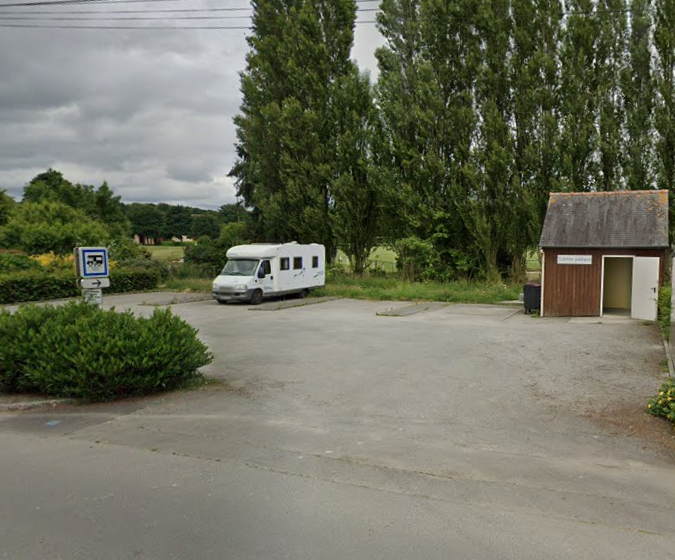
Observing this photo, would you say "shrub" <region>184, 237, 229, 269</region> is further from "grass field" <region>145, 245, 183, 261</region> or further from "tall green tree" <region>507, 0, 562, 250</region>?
"tall green tree" <region>507, 0, 562, 250</region>

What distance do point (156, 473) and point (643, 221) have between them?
56.6 feet

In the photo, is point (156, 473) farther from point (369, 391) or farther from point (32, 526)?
point (369, 391)

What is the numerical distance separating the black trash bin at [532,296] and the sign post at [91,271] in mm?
14233

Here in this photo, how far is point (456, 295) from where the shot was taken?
78.8ft

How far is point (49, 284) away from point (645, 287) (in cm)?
2474

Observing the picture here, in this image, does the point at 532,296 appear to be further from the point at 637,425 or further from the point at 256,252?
the point at 637,425

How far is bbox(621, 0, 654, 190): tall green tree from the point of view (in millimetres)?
24141

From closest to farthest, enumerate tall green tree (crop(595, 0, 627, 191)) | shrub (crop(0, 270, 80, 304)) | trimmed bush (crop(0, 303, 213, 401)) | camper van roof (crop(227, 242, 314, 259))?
Answer: 1. trimmed bush (crop(0, 303, 213, 401))
2. camper van roof (crop(227, 242, 314, 259))
3. shrub (crop(0, 270, 80, 304))
4. tall green tree (crop(595, 0, 627, 191))

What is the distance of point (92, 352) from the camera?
23.3ft

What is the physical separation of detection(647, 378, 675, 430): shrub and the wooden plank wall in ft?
36.6

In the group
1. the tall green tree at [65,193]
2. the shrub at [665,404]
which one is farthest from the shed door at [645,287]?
the tall green tree at [65,193]

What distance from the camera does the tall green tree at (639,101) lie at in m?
24.1

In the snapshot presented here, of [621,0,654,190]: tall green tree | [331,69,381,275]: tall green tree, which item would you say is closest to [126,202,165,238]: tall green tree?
[331,69,381,275]: tall green tree

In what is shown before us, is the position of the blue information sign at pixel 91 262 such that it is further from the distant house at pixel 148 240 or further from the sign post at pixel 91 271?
the distant house at pixel 148 240
